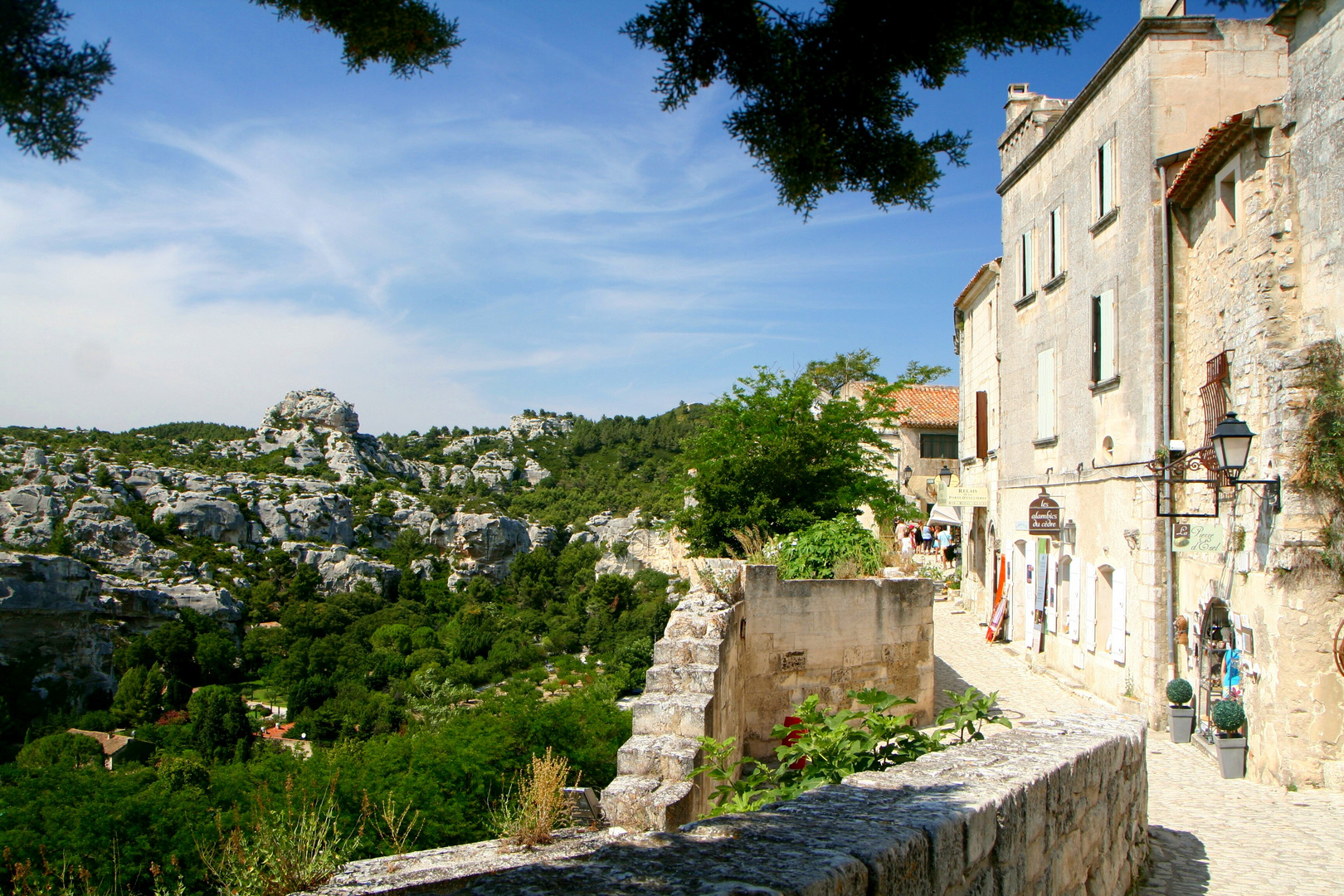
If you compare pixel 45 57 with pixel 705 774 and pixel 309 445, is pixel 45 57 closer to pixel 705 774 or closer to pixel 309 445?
pixel 705 774

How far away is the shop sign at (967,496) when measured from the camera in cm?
1964

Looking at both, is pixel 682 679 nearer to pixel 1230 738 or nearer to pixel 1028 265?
pixel 1230 738

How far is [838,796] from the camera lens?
3.21m

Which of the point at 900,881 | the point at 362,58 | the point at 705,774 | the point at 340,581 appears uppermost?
the point at 362,58

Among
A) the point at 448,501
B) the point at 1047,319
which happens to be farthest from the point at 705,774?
the point at 448,501

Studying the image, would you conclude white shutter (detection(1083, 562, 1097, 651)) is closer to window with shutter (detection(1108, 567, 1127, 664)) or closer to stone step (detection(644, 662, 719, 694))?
window with shutter (detection(1108, 567, 1127, 664))

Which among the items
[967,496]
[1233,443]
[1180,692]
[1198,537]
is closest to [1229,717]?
[1180,692]

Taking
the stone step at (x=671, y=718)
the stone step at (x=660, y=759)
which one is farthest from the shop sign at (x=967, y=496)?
the stone step at (x=660, y=759)

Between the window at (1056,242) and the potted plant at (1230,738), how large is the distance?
26.2 ft

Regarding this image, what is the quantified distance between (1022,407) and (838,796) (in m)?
14.5

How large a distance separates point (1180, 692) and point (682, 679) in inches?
265

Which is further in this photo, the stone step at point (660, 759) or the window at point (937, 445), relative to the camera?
the window at point (937, 445)

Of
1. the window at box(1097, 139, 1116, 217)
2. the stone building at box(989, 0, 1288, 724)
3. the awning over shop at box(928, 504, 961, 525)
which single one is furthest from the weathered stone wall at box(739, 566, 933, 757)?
the awning over shop at box(928, 504, 961, 525)

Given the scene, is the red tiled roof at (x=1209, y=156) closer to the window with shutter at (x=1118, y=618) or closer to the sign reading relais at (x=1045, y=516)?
the window with shutter at (x=1118, y=618)
